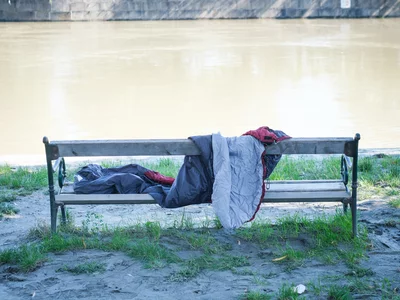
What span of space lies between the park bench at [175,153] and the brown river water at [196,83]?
3560 mm

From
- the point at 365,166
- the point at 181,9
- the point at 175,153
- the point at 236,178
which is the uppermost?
the point at 181,9

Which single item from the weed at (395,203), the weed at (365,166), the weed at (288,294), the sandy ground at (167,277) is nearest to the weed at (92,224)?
the sandy ground at (167,277)

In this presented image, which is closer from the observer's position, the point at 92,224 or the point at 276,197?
the point at 276,197

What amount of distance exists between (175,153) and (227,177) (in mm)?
331

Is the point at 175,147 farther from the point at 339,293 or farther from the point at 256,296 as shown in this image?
the point at 339,293

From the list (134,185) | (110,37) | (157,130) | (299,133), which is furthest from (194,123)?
(110,37)

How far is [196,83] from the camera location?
1418cm

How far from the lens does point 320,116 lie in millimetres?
10953

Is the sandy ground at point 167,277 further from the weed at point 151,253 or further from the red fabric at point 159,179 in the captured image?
the red fabric at point 159,179

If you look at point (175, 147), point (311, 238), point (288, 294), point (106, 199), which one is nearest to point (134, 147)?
point (175, 147)

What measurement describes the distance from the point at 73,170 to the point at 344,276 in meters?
3.50

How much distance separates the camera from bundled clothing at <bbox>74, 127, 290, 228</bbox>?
4.29 m

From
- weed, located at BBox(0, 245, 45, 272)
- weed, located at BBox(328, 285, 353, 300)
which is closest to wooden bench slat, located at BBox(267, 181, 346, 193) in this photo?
weed, located at BBox(328, 285, 353, 300)

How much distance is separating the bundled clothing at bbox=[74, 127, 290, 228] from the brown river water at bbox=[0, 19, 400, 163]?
3808mm
